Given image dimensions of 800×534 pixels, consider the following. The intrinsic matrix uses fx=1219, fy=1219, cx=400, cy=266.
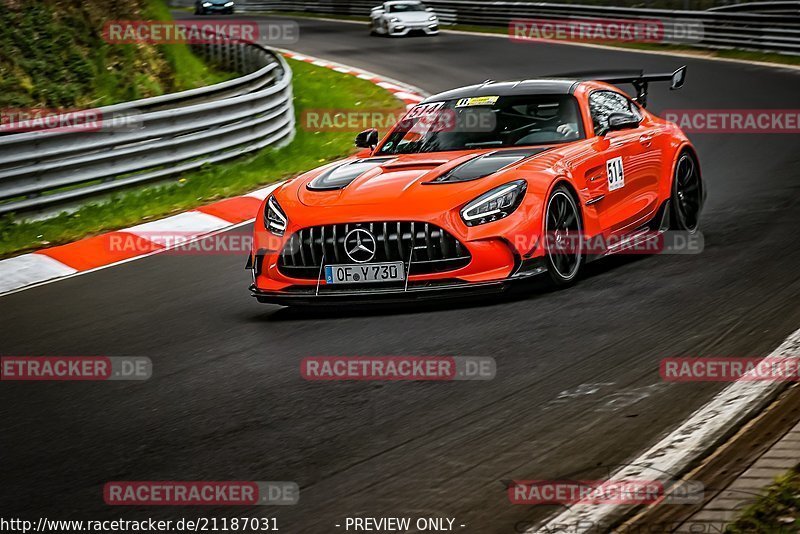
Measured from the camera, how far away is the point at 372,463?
15.2 ft

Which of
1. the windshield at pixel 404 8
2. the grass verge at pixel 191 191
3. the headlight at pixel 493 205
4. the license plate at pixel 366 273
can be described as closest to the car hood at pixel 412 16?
the windshield at pixel 404 8

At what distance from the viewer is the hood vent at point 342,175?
7.85 metres

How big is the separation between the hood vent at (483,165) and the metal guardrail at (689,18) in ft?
67.2

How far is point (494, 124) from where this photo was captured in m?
8.52

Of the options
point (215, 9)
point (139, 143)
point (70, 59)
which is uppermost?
point (70, 59)

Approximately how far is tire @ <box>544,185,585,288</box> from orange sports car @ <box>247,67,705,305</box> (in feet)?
0.04

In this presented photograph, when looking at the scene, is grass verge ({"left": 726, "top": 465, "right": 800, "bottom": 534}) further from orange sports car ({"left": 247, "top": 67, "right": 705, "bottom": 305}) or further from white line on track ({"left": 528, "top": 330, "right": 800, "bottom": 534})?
orange sports car ({"left": 247, "top": 67, "right": 705, "bottom": 305})

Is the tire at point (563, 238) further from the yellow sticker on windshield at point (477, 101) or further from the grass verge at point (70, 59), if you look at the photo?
the grass verge at point (70, 59)

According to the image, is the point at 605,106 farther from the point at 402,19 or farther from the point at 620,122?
the point at 402,19

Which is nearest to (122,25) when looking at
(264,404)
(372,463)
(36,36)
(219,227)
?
(36,36)

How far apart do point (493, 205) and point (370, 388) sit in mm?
1934

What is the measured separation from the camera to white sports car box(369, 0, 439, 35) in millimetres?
37344

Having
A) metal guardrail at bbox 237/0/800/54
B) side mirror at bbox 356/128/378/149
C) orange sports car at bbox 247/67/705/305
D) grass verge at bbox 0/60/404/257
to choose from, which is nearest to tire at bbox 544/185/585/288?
orange sports car at bbox 247/67/705/305

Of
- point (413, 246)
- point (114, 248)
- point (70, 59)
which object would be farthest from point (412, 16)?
point (413, 246)
